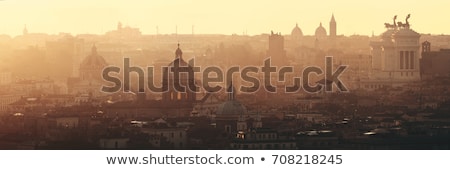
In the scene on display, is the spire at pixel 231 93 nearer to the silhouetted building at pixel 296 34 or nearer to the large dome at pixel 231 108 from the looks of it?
the large dome at pixel 231 108

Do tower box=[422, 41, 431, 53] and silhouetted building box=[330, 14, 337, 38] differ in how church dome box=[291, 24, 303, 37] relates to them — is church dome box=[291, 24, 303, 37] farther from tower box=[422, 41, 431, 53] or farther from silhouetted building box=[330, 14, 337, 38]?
tower box=[422, 41, 431, 53]

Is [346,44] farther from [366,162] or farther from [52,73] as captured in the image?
[366,162]

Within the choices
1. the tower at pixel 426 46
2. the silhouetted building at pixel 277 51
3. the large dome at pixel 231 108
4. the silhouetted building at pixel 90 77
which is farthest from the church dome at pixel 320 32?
the silhouetted building at pixel 90 77

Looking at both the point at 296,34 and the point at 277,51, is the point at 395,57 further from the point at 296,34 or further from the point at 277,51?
the point at 296,34

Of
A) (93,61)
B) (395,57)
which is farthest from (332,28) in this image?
(395,57)

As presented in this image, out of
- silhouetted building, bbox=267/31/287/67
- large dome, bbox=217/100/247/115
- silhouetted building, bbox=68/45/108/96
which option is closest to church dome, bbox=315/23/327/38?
silhouetted building, bbox=267/31/287/67

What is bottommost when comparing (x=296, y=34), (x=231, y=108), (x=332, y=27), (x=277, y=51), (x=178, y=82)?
(x=231, y=108)
